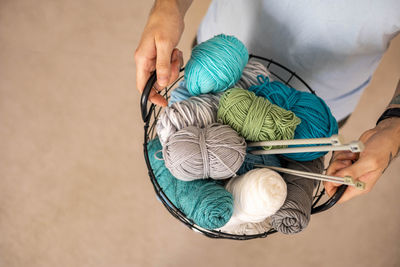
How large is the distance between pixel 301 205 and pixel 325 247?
67cm

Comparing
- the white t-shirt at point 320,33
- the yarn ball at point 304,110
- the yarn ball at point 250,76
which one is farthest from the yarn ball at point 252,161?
the white t-shirt at point 320,33

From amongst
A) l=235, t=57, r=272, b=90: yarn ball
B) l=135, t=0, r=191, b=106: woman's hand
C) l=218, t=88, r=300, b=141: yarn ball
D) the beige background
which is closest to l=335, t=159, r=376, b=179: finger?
l=218, t=88, r=300, b=141: yarn ball

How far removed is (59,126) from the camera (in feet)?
3.61

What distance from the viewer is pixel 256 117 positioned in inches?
19.7

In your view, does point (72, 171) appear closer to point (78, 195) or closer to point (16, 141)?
point (78, 195)

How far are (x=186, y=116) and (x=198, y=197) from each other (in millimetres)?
137

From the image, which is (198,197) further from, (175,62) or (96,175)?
(96,175)

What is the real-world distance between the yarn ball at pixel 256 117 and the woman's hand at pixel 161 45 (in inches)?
4.6

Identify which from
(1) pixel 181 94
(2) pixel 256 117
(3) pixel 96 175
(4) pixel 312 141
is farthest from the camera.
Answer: (3) pixel 96 175

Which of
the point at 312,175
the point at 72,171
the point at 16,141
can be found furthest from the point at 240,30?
the point at 16,141

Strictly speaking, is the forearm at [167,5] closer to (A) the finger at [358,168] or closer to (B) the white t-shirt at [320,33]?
(B) the white t-shirt at [320,33]

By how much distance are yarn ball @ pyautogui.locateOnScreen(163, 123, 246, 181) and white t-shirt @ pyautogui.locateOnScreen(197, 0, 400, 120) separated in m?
0.27

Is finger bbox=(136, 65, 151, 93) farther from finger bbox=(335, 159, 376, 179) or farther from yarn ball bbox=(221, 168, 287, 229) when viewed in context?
finger bbox=(335, 159, 376, 179)

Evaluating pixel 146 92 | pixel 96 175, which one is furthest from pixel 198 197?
pixel 96 175
